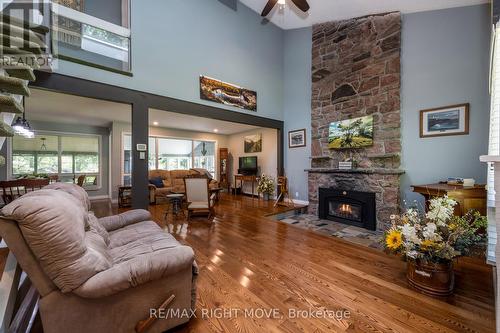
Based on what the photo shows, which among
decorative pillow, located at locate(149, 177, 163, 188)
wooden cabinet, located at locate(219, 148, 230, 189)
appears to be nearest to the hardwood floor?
decorative pillow, located at locate(149, 177, 163, 188)

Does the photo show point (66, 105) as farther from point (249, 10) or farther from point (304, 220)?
point (304, 220)

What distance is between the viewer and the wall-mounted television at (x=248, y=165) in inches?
274

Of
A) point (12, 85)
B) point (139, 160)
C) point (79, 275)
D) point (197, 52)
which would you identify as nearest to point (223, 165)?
point (197, 52)

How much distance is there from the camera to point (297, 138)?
5465mm

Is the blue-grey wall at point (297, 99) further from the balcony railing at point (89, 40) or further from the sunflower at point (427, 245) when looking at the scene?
the balcony railing at point (89, 40)

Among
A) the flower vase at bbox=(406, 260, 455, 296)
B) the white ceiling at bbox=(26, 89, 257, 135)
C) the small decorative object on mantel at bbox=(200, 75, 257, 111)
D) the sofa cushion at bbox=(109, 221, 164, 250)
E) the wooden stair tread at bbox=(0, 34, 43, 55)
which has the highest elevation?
the small decorative object on mantel at bbox=(200, 75, 257, 111)

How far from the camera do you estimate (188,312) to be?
142 centimetres

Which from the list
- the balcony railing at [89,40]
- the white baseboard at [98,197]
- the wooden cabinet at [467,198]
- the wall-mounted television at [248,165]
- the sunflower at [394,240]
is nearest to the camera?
the sunflower at [394,240]

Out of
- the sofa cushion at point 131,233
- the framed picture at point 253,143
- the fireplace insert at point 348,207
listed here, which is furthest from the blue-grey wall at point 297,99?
the sofa cushion at point 131,233

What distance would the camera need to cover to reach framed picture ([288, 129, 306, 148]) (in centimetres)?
531

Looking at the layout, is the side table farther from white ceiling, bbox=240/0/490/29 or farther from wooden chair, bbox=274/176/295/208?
white ceiling, bbox=240/0/490/29

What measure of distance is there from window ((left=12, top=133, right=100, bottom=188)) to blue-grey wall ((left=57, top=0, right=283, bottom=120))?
4.64 m

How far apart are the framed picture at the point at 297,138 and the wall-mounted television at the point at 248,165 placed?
1.68m

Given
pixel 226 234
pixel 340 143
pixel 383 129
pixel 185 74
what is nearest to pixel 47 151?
pixel 185 74
